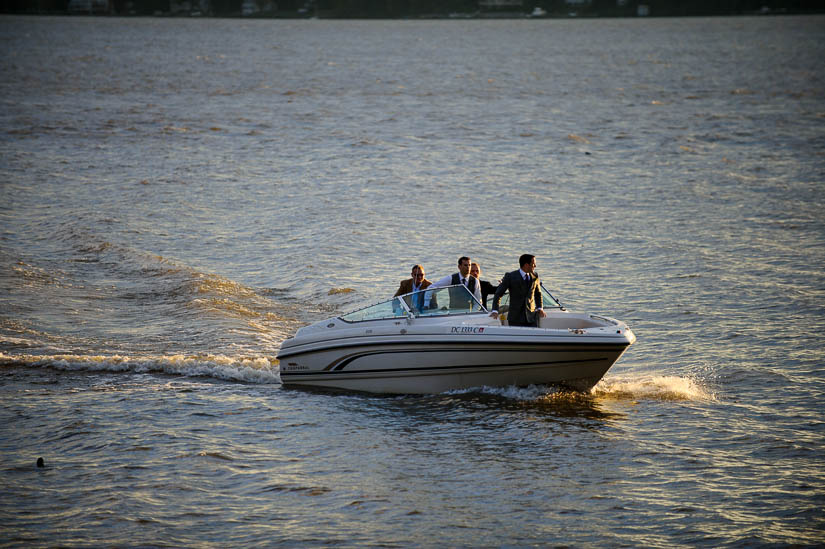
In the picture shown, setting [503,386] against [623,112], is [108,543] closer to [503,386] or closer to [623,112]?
[503,386]

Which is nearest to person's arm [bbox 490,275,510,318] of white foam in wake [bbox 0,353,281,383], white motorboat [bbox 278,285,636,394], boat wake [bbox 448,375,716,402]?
white motorboat [bbox 278,285,636,394]

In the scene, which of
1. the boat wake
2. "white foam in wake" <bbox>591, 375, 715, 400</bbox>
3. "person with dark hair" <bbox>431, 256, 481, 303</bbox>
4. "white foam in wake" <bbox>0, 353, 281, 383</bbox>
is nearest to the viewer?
the boat wake

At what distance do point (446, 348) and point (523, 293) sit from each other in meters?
1.34

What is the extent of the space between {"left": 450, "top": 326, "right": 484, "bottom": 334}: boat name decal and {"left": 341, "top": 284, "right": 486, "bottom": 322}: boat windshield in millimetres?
525

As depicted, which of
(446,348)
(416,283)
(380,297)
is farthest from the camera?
(380,297)

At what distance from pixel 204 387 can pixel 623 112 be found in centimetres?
4465

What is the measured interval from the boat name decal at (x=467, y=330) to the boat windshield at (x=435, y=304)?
0.52 m

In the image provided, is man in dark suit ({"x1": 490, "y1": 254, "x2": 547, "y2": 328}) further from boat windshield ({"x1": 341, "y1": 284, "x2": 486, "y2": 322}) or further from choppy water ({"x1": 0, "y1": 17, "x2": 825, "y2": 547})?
choppy water ({"x1": 0, "y1": 17, "x2": 825, "y2": 547})

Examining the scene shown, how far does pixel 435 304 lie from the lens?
1359cm

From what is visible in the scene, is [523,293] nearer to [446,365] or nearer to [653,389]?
[446,365]

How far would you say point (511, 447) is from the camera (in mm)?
12023

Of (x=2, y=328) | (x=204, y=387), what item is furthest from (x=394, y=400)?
(x=2, y=328)

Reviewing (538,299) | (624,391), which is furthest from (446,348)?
(624,391)

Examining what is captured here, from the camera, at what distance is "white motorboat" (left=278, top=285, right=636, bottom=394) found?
12.6 meters
